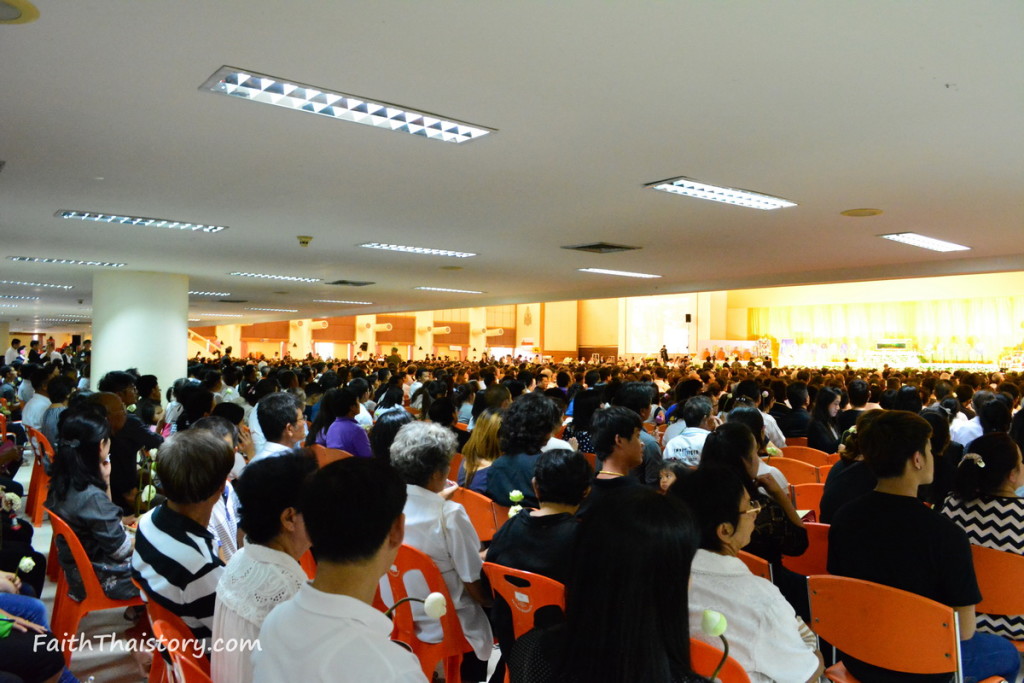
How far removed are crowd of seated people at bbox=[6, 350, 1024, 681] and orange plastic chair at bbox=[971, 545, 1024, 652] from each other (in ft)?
0.39

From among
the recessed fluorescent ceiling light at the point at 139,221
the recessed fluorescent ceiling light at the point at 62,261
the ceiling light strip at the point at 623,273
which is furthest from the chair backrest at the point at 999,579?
the recessed fluorescent ceiling light at the point at 62,261

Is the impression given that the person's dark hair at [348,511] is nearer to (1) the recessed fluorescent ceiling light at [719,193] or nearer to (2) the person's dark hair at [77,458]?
(2) the person's dark hair at [77,458]

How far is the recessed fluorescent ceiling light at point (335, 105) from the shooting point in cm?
333

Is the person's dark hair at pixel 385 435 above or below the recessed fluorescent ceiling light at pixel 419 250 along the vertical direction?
below

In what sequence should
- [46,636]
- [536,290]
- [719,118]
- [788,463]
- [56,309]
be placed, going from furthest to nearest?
[56,309] → [536,290] → [788,463] → [719,118] → [46,636]

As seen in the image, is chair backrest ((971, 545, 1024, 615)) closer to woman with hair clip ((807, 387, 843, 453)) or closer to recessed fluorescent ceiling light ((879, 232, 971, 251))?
woman with hair clip ((807, 387, 843, 453))

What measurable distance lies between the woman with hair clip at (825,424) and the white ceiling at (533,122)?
1.61 m

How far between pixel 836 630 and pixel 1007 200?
453 cm

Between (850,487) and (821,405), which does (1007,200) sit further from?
(850,487)

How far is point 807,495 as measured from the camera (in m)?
4.54

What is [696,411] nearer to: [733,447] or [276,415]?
[733,447]

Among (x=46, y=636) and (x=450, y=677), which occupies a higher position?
(x=46, y=636)

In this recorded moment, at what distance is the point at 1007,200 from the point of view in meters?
5.54

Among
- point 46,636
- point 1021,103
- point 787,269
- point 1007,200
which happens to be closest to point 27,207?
point 46,636
